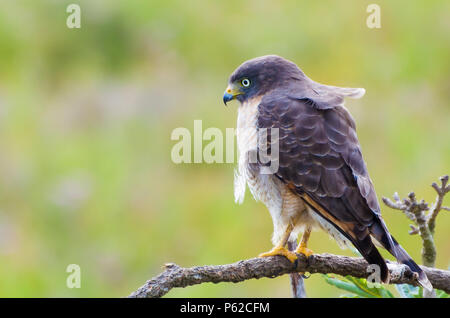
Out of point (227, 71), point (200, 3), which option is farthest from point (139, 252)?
point (200, 3)

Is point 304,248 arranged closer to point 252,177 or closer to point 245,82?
point 252,177

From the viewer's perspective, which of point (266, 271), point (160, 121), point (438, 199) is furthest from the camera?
point (160, 121)

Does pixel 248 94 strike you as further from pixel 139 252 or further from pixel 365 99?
pixel 365 99

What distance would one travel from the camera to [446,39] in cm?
749

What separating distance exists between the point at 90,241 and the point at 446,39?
4.59m

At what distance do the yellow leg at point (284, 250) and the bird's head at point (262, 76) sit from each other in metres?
0.78

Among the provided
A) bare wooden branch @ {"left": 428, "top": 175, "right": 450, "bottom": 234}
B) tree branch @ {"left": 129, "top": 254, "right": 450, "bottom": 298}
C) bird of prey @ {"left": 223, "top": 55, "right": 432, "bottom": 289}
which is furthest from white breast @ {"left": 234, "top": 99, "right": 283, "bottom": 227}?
bare wooden branch @ {"left": 428, "top": 175, "right": 450, "bottom": 234}

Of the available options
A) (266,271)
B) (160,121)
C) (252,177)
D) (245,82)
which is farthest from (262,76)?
(160,121)

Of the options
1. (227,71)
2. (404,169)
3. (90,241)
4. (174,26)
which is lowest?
(90,241)

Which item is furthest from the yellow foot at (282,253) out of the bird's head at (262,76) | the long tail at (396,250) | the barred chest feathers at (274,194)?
the bird's head at (262,76)

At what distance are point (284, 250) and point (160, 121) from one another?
3681 millimetres

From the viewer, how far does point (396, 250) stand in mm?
2805

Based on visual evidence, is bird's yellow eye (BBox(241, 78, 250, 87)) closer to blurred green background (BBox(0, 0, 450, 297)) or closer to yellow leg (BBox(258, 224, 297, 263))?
yellow leg (BBox(258, 224, 297, 263))

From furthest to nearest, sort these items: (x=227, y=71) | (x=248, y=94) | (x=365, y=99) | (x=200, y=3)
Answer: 1. (x=200, y=3)
2. (x=227, y=71)
3. (x=365, y=99)
4. (x=248, y=94)
